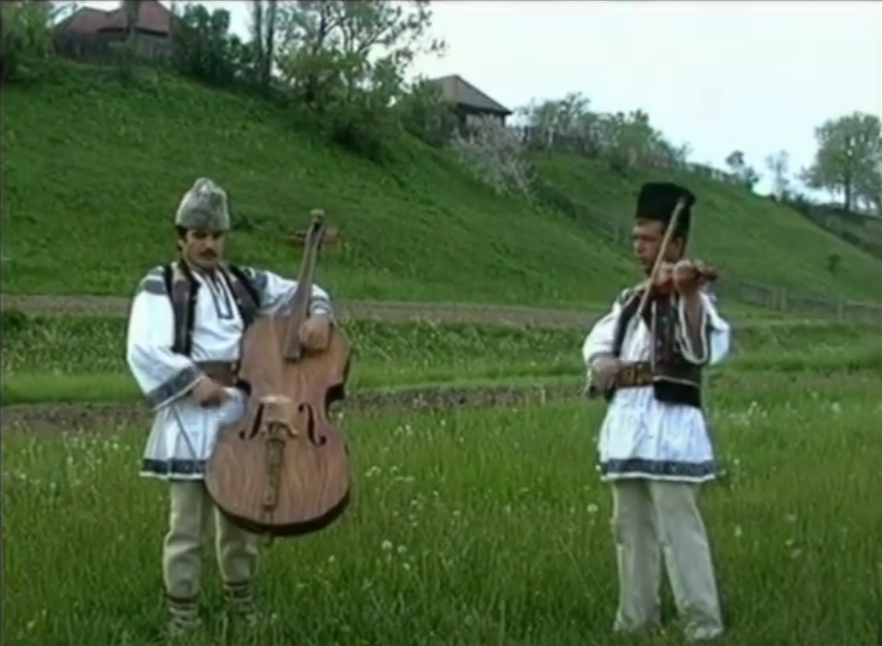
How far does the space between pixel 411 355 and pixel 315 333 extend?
62.8 ft

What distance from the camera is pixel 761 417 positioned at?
36.7 feet

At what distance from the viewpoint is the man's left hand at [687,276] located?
491 centimetres

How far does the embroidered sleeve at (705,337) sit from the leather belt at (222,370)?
1408 millimetres

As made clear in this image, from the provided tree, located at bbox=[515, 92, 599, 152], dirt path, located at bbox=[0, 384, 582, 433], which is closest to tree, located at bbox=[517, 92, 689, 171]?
tree, located at bbox=[515, 92, 599, 152]

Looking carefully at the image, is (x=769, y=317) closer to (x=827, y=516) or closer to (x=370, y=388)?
(x=370, y=388)

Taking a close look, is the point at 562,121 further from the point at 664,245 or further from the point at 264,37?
the point at 664,245

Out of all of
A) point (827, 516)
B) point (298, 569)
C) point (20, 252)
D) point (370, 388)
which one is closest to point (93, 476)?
point (298, 569)

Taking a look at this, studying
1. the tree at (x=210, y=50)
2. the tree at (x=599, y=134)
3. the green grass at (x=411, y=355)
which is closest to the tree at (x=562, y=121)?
the tree at (x=599, y=134)

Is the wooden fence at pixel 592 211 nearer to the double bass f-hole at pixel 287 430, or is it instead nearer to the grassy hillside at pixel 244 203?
the grassy hillside at pixel 244 203

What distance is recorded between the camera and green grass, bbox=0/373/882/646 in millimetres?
5277

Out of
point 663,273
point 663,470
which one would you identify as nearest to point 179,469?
point 663,470

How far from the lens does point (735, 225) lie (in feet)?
142

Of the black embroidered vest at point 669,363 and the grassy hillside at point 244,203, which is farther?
the grassy hillside at point 244,203

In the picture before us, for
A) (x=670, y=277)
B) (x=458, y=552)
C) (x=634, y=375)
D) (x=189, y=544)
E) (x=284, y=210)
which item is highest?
(x=284, y=210)
